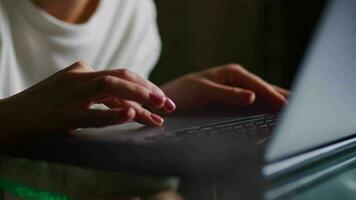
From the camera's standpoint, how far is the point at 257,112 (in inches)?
19.0

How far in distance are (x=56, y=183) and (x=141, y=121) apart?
4.5 inches

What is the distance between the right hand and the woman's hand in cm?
17

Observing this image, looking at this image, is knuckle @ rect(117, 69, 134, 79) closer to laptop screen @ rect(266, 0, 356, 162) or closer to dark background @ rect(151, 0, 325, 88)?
laptop screen @ rect(266, 0, 356, 162)

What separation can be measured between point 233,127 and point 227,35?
661 mm

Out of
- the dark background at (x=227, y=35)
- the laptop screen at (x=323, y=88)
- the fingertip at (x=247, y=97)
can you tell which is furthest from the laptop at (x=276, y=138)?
the dark background at (x=227, y=35)

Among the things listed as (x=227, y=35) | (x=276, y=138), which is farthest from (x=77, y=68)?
(x=227, y=35)

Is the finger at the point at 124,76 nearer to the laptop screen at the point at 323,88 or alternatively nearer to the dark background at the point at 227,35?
the laptop screen at the point at 323,88

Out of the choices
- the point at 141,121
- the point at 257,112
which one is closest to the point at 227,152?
the point at 141,121

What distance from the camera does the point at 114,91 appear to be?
0.34 m

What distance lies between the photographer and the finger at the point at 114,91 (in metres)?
0.34

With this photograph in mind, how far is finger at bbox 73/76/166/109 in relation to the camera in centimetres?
34

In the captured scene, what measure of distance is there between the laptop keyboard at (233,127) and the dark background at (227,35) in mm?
523

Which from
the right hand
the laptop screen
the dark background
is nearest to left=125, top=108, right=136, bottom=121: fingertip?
the right hand

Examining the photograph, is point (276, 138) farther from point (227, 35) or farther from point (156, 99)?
point (227, 35)
